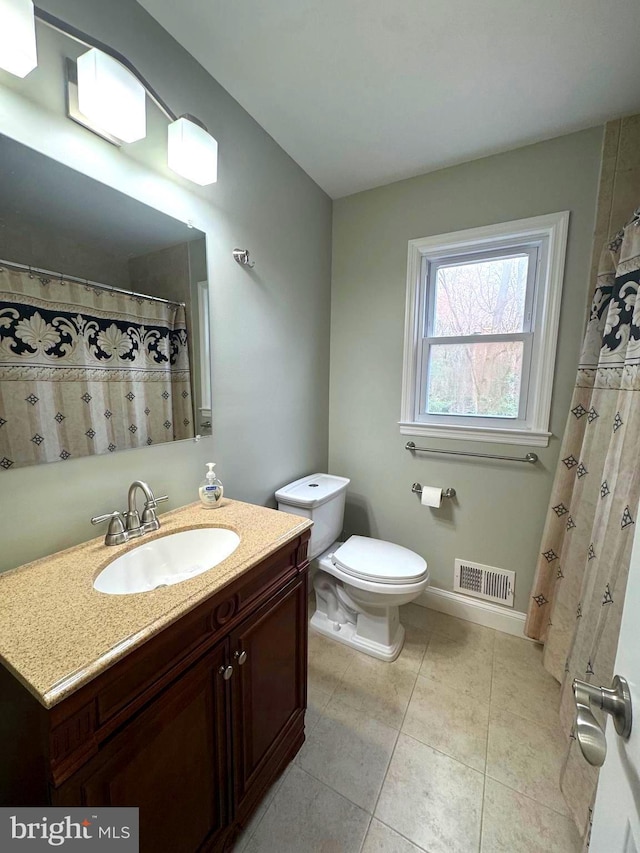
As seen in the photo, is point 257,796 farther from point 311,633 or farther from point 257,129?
point 257,129

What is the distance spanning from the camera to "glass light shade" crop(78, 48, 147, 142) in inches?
34.4

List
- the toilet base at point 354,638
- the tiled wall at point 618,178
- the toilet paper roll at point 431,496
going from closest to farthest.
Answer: the tiled wall at point 618,178, the toilet base at point 354,638, the toilet paper roll at point 431,496

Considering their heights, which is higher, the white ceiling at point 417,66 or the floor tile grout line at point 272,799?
the white ceiling at point 417,66

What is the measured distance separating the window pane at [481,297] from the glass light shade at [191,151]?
1352 millimetres

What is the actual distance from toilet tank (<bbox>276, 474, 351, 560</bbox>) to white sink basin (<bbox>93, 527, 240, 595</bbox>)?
61cm

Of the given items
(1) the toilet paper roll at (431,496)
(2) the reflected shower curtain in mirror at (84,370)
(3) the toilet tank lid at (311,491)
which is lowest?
(1) the toilet paper roll at (431,496)

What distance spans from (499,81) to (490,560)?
7.14 feet

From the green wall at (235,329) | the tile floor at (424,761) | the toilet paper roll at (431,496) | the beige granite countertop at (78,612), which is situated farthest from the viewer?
the toilet paper roll at (431,496)

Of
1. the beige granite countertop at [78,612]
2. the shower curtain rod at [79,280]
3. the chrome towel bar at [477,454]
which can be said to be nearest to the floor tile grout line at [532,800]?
the beige granite countertop at [78,612]

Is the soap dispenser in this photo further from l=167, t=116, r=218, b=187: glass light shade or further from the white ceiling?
the white ceiling

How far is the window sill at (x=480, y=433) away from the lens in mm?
1728

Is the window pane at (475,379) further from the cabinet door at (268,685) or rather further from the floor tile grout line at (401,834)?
the floor tile grout line at (401,834)

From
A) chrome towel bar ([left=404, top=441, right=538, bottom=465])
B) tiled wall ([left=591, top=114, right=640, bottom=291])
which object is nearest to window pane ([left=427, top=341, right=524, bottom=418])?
chrome towel bar ([left=404, top=441, right=538, bottom=465])

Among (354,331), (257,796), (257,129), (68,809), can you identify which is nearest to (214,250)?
(257,129)
